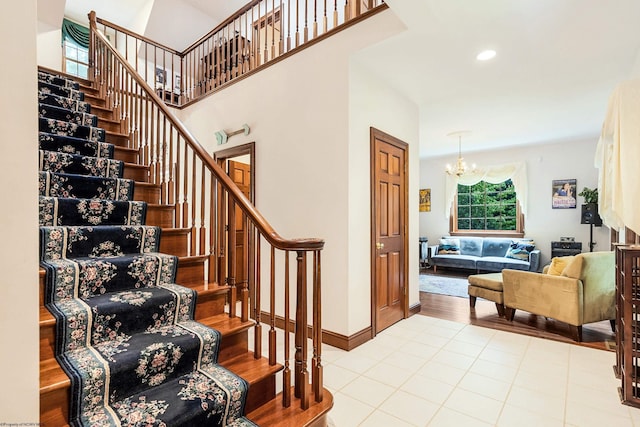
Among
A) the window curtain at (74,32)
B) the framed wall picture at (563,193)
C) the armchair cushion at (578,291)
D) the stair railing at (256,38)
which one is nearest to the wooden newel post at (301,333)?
the stair railing at (256,38)

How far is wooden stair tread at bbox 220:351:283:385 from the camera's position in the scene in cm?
165

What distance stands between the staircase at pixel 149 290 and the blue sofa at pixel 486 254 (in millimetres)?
5633

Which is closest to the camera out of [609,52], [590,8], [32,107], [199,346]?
[32,107]

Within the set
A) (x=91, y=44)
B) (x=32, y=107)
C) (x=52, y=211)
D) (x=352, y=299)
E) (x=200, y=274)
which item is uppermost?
(x=91, y=44)

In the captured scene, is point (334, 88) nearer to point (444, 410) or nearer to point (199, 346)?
point (199, 346)

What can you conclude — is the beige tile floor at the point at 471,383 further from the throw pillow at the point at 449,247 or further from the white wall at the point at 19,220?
the throw pillow at the point at 449,247

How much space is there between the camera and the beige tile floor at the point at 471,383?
1.96 m

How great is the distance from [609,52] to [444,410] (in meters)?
3.65

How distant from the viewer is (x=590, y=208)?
18.6 feet

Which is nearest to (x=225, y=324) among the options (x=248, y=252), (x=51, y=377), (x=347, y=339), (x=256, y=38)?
(x=248, y=252)

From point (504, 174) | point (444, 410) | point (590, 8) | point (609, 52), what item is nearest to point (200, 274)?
point (444, 410)

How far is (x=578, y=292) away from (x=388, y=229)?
197 cm

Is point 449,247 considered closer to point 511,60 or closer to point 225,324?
point 511,60

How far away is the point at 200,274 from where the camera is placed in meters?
2.19
